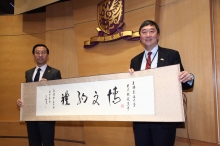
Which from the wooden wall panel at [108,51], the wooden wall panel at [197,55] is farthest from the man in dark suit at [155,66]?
the wooden wall panel at [108,51]

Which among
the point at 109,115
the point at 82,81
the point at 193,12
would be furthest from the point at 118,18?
the point at 109,115

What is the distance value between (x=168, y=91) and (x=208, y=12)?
1.10 metres

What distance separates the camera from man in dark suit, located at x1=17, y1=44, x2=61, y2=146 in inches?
91.7

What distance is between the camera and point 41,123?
232cm

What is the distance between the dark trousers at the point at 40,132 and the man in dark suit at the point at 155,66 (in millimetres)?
1030

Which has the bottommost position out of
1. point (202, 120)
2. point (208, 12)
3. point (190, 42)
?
point (202, 120)

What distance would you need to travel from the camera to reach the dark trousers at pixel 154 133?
5.43 feet

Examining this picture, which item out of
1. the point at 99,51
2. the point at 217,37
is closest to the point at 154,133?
the point at 217,37

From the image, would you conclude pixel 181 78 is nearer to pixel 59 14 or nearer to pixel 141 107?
pixel 141 107

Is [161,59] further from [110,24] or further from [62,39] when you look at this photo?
[62,39]

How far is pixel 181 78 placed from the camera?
1.54 meters

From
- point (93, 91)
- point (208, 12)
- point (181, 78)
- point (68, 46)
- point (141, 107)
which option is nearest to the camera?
point (181, 78)

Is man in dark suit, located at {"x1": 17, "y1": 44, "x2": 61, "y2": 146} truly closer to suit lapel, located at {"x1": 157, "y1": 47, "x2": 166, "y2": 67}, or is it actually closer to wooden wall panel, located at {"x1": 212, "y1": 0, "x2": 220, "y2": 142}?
suit lapel, located at {"x1": 157, "y1": 47, "x2": 166, "y2": 67}

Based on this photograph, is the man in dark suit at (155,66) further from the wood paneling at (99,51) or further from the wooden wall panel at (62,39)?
the wooden wall panel at (62,39)
